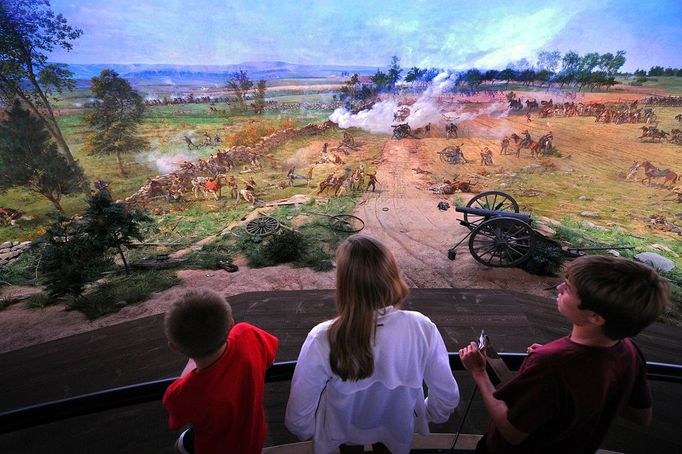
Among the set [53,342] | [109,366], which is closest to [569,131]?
[109,366]

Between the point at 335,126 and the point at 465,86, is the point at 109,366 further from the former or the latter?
the point at 465,86

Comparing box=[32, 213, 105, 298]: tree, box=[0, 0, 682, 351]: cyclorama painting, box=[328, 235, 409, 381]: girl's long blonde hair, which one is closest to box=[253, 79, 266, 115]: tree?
box=[0, 0, 682, 351]: cyclorama painting

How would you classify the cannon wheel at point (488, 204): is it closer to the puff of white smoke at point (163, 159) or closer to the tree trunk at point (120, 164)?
the puff of white smoke at point (163, 159)

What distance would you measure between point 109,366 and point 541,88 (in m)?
12.7

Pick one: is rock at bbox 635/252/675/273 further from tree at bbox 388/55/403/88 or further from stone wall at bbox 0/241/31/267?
stone wall at bbox 0/241/31/267

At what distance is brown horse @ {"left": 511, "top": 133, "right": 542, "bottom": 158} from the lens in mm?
10391

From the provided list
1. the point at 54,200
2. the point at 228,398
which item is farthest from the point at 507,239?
the point at 54,200

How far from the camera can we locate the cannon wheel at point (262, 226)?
8.11 metres

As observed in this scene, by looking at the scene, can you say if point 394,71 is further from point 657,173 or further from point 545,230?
point 657,173

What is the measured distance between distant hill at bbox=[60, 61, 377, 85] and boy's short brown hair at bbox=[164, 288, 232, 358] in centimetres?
1070

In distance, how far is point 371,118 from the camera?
1199cm

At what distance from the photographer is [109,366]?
3.66m

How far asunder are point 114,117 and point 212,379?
1086cm

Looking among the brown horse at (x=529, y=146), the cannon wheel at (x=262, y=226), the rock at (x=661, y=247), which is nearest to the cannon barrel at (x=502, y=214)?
the rock at (x=661, y=247)
